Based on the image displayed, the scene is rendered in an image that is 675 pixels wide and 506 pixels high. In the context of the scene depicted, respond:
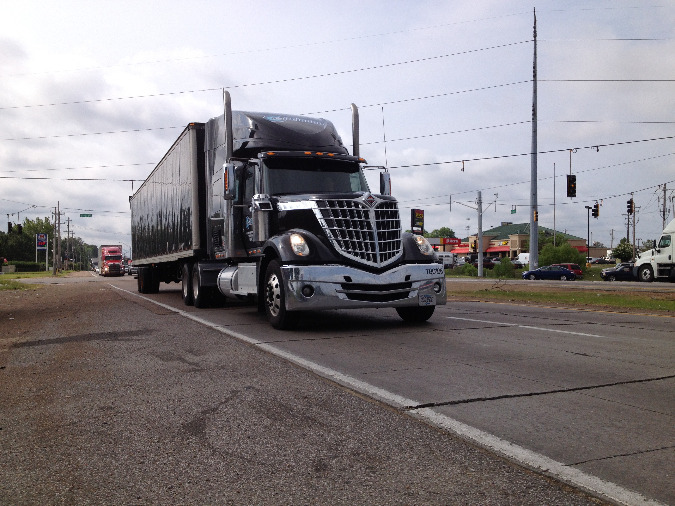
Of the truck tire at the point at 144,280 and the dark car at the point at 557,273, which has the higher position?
the truck tire at the point at 144,280

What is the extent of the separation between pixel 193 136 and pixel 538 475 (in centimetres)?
1235

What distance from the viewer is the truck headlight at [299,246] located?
30.7 feet

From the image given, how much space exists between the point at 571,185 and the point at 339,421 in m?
36.9

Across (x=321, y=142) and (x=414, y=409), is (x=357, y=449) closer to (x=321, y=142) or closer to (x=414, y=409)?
(x=414, y=409)

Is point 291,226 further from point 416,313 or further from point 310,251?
point 416,313

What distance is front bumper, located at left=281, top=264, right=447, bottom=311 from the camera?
922 centimetres

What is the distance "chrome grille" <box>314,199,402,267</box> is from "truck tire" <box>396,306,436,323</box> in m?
1.35

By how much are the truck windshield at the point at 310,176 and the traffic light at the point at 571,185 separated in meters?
29.9

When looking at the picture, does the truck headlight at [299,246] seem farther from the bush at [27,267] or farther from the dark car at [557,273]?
the bush at [27,267]

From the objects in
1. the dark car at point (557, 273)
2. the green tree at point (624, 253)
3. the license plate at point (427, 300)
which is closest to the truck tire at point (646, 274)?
the dark car at point (557, 273)

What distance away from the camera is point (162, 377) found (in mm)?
6074

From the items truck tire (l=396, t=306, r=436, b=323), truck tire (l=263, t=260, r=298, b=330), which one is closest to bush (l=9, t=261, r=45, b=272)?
truck tire (l=263, t=260, r=298, b=330)

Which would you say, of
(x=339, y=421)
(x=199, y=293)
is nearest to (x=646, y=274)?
(x=199, y=293)

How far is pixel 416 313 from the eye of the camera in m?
10.8
